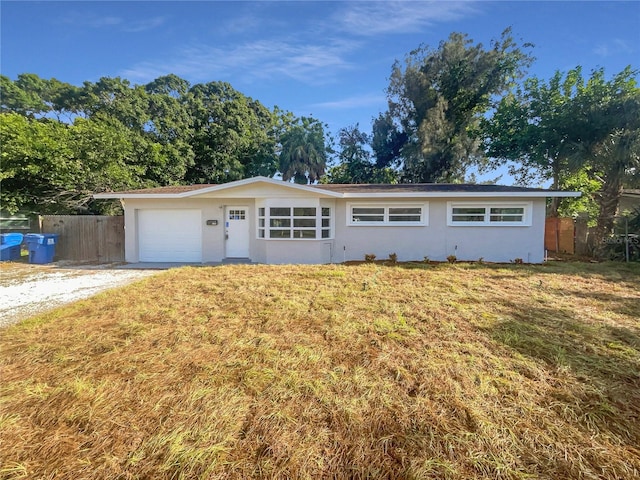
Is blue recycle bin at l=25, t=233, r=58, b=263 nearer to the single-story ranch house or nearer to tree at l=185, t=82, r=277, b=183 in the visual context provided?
the single-story ranch house

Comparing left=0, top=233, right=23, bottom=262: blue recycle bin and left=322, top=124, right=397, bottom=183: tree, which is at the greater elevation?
left=322, top=124, right=397, bottom=183: tree

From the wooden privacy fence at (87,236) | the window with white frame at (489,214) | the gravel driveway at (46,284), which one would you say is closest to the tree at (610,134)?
the window with white frame at (489,214)

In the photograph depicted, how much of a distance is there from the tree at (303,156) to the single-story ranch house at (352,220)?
10676 mm

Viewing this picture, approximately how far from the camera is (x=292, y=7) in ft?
28.2

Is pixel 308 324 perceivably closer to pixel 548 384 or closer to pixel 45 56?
pixel 548 384

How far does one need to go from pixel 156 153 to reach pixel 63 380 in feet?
56.5

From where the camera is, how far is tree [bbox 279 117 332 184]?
2027cm

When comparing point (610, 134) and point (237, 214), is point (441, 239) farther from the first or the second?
point (610, 134)

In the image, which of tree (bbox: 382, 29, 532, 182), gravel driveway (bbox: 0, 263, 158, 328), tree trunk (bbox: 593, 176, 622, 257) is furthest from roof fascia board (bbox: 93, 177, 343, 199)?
tree (bbox: 382, 29, 532, 182)

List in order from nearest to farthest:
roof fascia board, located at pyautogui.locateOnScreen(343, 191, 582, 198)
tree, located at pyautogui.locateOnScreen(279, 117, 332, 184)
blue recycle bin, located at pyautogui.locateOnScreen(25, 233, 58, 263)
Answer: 1. roof fascia board, located at pyautogui.locateOnScreen(343, 191, 582, 198)
2. blue recycle bin, located at pyautogui.locateOnScreen(25, 233, 58, 263)
3. tree, located at pyautogui.locateOnScreen(279, 117, 332, 184)

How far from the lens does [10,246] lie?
1016cm

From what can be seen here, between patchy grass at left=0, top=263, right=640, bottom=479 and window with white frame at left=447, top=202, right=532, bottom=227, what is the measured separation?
512cm

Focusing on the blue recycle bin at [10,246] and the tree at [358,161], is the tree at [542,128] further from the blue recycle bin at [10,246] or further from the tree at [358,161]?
the blue recycle bin at [10,246]

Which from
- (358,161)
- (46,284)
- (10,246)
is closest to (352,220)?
(46,284)
